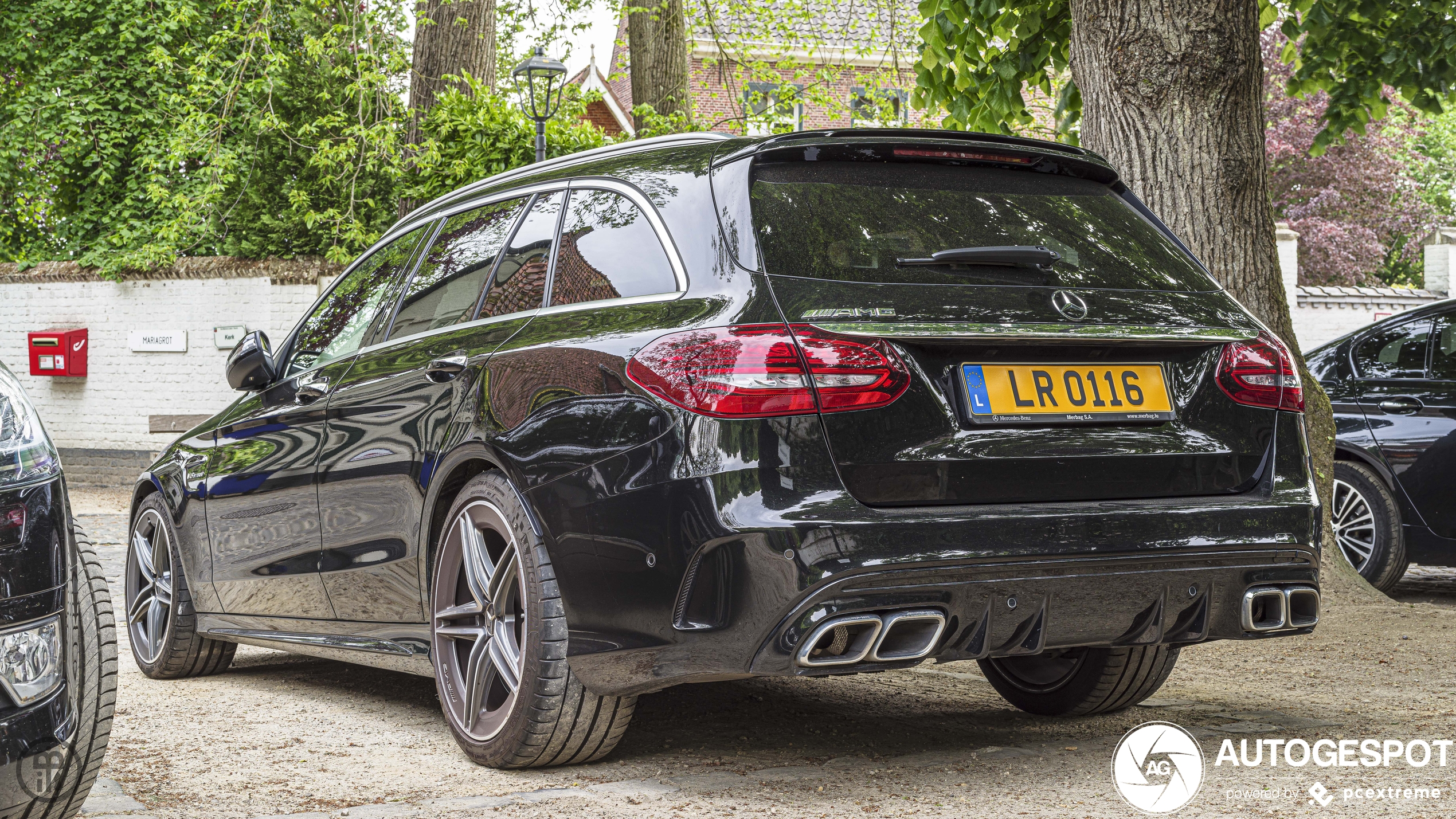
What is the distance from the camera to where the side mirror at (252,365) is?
4.94m

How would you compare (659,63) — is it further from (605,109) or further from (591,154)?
(605,109)

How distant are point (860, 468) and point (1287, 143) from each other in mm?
35106

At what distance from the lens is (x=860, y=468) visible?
3.13m

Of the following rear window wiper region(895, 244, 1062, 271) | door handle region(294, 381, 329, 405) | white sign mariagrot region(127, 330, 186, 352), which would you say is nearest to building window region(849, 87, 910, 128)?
white sign mariagrot region(127, 330, 186, 352)

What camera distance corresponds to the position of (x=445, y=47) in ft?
48.1

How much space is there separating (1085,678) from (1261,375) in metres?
1.19

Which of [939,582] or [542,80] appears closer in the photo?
[939,582]

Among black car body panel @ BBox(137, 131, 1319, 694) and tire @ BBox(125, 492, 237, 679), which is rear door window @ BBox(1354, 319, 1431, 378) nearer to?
black car body panel @ BBox(137, 131, 1319, 694)

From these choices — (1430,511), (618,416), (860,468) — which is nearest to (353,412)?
(618,416)

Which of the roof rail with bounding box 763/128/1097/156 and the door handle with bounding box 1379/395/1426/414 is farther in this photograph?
the door handle with bounding box 1379/395/1426/414

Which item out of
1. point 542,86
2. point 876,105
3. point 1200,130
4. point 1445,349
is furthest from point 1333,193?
point 1200,130

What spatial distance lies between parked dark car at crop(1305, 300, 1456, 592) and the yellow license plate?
15.4 feet

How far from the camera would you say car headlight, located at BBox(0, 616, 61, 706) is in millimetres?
2508

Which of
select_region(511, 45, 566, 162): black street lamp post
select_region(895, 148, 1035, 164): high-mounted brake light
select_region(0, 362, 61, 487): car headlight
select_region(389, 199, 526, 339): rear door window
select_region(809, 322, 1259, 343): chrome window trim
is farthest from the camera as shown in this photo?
select_region(511, 45, 566, 162): black street lamp post
